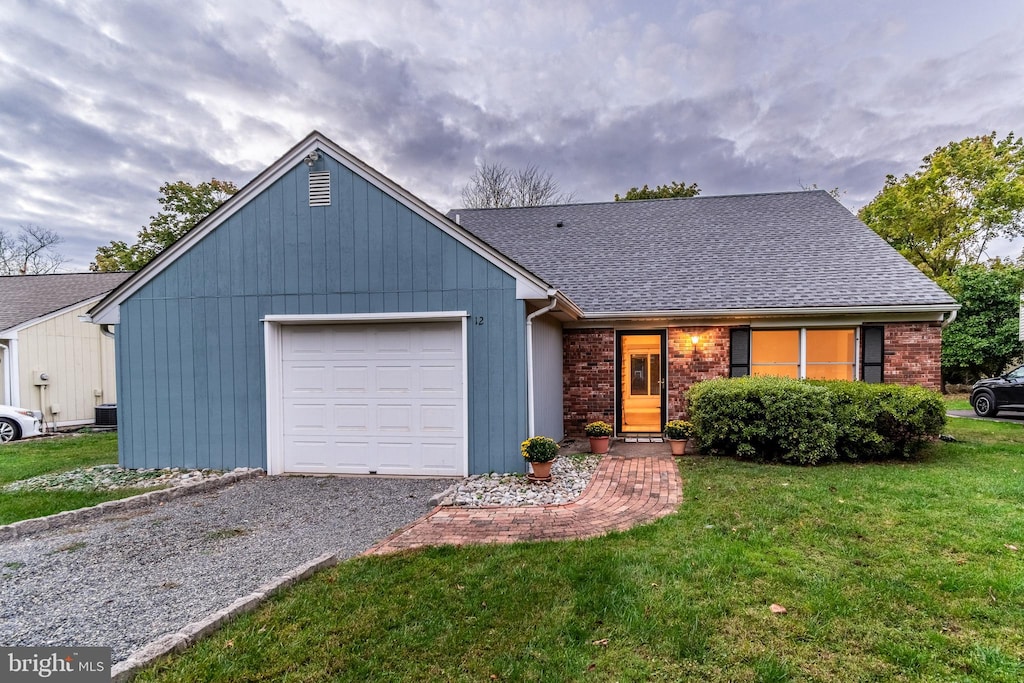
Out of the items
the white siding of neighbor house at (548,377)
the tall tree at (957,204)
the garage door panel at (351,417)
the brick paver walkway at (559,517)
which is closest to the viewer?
the brick paver walkway at (559,517)

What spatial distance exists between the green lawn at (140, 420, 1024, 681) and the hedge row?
2.36 metres

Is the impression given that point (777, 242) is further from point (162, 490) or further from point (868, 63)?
point (162, 490)

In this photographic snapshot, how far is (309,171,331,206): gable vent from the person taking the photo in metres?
6.64

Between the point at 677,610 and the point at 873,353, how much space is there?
896 centimetres

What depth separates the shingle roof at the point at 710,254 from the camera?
930cm

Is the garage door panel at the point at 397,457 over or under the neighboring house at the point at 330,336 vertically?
under

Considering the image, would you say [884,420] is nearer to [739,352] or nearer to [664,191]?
[739,352]

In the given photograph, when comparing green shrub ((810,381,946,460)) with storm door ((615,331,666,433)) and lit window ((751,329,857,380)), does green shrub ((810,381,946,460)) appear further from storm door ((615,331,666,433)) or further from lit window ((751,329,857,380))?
storm door ((615,331,666,433))

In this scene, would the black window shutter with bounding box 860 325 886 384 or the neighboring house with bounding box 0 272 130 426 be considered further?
the neighboring house with bounding box 0 272 130 426

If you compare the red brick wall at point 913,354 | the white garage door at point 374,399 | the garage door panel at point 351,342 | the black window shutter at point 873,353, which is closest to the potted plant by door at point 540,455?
the white garage door at point 374,399

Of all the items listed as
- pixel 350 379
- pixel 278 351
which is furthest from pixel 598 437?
pixel 278 351

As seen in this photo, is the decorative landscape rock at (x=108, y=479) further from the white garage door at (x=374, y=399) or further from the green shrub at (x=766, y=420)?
the green shrub at (x=766, y=420)

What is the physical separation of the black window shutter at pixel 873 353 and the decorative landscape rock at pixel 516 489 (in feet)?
21.4

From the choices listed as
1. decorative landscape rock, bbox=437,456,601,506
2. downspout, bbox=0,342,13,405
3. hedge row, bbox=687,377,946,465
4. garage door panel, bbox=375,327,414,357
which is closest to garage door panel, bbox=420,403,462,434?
decorative landscape rock, bbox=437,456,601,506
